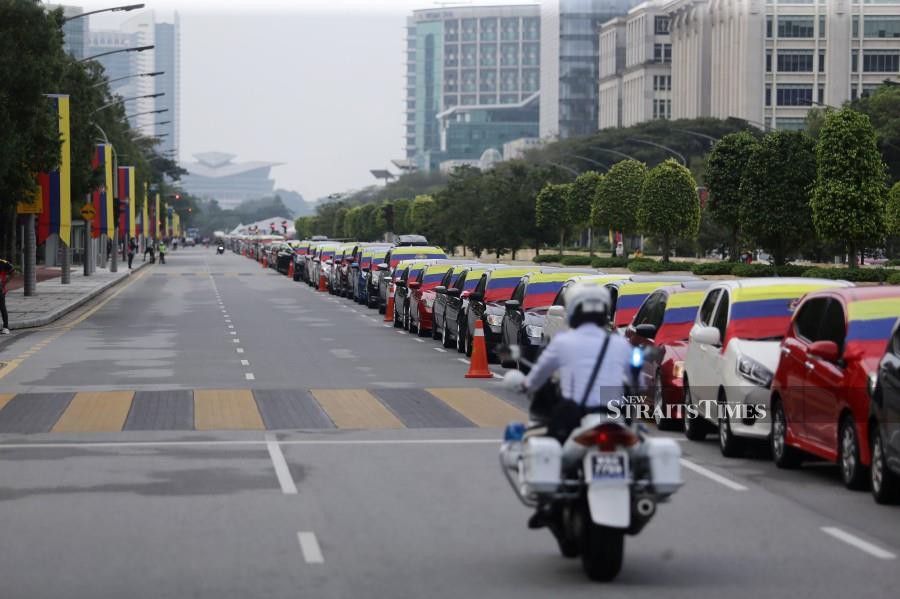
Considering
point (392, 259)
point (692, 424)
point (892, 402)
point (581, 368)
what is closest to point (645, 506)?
point (581, 368)

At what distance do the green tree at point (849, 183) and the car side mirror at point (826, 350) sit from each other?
2013 inches

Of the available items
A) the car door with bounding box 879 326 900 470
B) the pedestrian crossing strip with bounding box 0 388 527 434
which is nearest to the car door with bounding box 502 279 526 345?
the pedestrian crossing strip with bounding box 0 388 527 434

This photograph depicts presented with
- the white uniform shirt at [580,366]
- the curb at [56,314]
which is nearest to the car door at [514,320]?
the white uniform shirt at [580,366]

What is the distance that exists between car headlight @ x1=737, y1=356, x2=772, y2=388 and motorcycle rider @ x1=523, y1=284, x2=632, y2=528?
5.84 meters

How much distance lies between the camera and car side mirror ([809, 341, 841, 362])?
1314cm

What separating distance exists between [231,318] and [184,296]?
15.1m

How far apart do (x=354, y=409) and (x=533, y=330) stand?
5.54m

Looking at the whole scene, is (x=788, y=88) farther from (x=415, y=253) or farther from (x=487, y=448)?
(x=487, y=448)

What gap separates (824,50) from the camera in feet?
547

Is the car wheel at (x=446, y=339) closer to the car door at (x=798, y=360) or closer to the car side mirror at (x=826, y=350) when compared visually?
the car door at (x=798, y=360)

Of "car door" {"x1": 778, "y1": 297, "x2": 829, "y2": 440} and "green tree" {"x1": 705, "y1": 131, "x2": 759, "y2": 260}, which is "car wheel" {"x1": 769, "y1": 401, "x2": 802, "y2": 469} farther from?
"green tree" {"x1": 705, "y1": 131, "x2": 759, "y2": 260}

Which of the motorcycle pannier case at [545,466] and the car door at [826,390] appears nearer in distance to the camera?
the motorcycle pannier case at [545,466]

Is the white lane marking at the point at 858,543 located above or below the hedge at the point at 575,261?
below

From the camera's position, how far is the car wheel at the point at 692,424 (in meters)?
16.8
